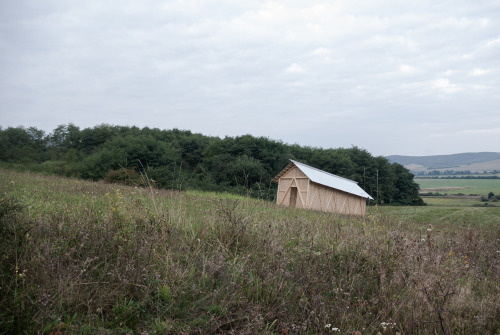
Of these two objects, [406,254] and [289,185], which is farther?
[289,185]

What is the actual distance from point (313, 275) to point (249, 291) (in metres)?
1.01

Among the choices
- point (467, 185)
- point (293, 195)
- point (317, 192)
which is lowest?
point (293, 195)

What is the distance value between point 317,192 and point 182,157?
3222cm

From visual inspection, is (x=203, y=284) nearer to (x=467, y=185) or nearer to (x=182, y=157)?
(x=182, y=157)

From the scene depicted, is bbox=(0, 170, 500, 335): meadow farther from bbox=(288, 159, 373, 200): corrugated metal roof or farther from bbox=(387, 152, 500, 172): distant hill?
bbox=(387, 152, 500, 172): distant hill

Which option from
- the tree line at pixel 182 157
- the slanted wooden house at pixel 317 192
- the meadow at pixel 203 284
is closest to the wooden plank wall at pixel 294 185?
the slanted wooden house at pixel 317 192

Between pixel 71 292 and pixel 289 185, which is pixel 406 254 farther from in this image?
pixel 289 185

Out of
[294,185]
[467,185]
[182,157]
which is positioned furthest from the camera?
[182,157]

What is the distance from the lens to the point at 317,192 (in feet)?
83.6

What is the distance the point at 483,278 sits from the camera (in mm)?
5598

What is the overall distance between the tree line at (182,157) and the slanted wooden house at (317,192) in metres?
6.47

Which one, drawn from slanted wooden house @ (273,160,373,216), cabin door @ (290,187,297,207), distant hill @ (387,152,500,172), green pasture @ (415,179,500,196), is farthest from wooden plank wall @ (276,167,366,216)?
distant hill @ (387,152,500,172)

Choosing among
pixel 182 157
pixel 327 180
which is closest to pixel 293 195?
pixel 327 180

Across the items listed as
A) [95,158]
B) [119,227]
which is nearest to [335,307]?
[119,227]
